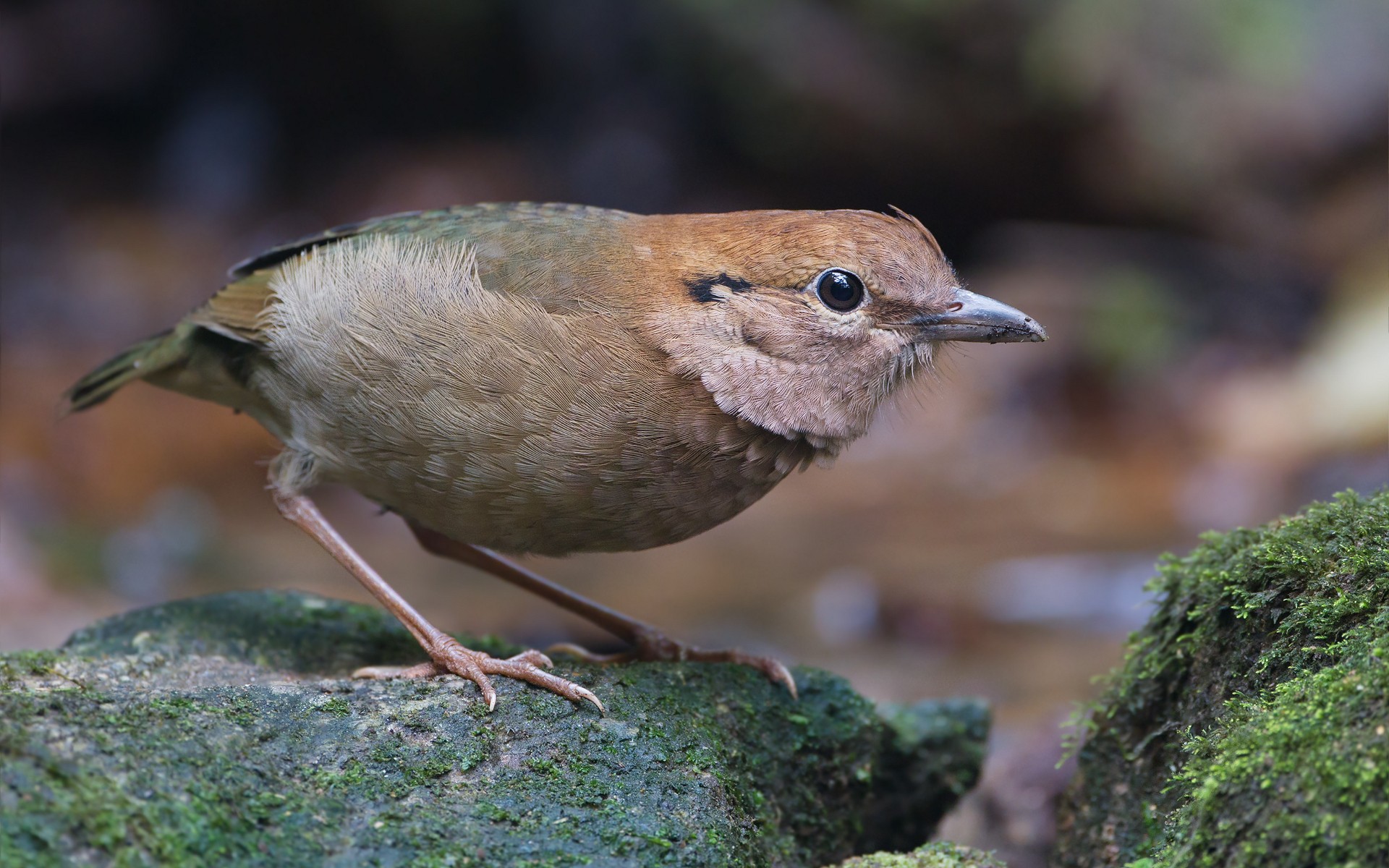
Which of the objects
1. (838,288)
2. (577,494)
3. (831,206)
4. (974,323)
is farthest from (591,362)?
(831,206)

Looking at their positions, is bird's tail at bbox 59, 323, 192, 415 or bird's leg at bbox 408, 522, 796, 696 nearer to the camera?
bird's leg at bbox 408, 522, 796, 696

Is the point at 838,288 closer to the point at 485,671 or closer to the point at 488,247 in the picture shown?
the point at 488,247

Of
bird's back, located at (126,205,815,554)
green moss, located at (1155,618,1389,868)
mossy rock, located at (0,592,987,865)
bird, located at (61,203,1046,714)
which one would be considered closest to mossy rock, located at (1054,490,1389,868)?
green moss, located at (1155,618,1389,868)

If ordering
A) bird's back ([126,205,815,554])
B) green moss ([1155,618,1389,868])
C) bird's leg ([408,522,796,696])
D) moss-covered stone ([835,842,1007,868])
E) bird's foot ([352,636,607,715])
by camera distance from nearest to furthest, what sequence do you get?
green moss ([1155,618,1389,868]), moss-covered stone ([835,842,1007,868]), bird's foot ([352,636,607,715]), bird's back ([126,205,815,554]), bird's leg ([408,522,796,696])

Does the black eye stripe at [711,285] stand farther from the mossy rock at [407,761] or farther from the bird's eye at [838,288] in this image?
the mossy rock at [407,761]

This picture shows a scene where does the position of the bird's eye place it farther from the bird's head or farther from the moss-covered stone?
the moss-covered stone

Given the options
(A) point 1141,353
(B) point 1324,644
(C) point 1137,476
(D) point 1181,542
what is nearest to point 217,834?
(B) point 1324,644

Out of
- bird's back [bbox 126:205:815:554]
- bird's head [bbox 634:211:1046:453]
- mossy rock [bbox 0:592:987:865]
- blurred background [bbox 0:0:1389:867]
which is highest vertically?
blurred background [bbox 0:0:1389:867]

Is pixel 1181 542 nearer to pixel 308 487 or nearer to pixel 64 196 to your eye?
pixel 308 487
